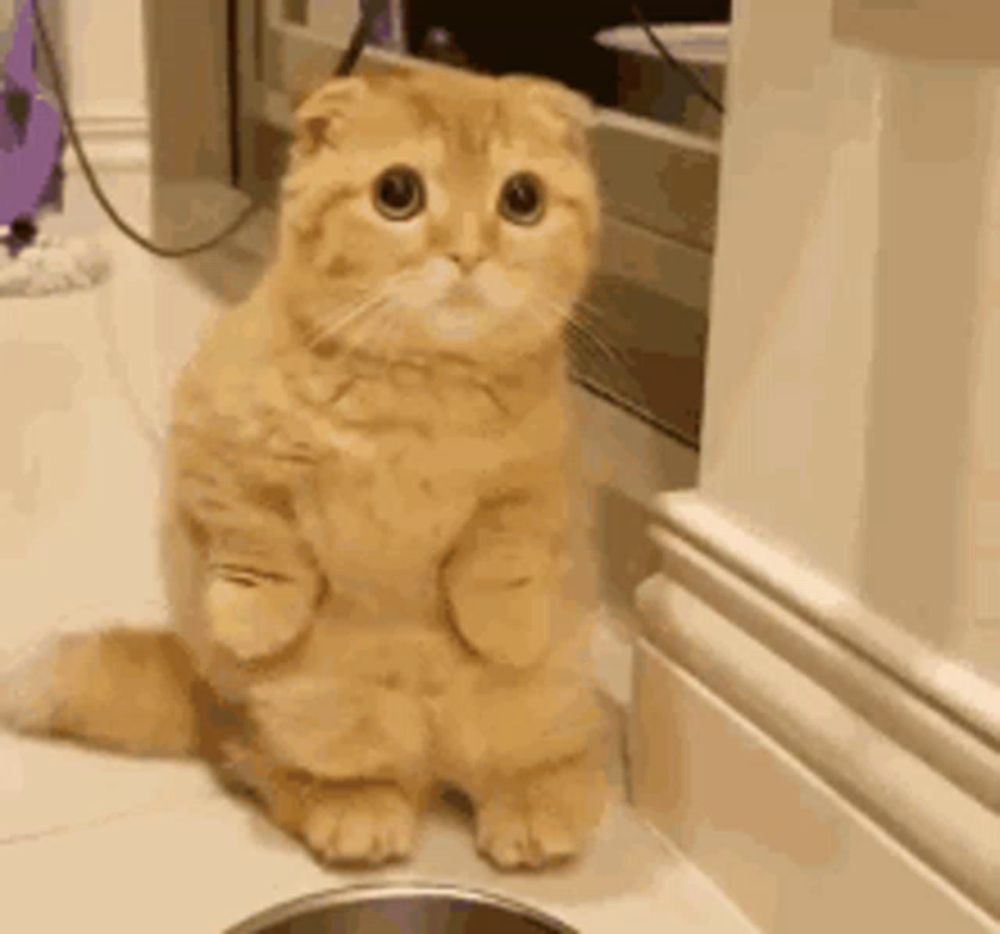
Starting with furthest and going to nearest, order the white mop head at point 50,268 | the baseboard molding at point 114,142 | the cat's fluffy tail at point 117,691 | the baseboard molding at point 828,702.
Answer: the baseboard molding at point 114,142 → the white mop head at point 50,268 → the cat's fluffy tail at point 117,691 → the baseboard molding at point 828,702

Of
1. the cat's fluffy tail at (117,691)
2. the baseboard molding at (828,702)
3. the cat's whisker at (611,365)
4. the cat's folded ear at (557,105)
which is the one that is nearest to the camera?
the baseboard molding at (828,702)

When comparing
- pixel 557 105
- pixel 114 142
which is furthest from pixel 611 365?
pixel 114 142

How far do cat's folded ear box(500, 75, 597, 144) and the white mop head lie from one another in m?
1.13

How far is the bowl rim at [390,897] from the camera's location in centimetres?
73

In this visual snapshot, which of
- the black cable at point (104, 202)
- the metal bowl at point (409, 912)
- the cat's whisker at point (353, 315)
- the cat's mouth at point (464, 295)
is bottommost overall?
the metal bowl at point (409, 912)

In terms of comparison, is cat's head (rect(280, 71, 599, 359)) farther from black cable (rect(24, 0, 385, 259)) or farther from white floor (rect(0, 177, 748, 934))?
black cable (rect(24, 0, 385, 259))

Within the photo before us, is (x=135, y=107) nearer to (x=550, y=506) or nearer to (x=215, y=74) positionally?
(x=215, y=74)

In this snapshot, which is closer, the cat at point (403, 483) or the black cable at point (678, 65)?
the cat at point (403, 483)

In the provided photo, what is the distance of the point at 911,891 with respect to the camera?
64 cm

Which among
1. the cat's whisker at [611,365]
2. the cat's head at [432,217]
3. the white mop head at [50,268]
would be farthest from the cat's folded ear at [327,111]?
the white mop head at [50,268]

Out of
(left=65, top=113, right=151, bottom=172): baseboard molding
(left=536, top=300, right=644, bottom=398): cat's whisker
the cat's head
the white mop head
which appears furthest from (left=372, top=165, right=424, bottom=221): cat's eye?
(left=65, top=113, right=151, bottom=172): baseboard molding

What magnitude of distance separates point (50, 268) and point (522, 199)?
3.85 ft

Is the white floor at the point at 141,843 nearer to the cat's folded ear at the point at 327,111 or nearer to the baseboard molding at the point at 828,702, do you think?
the baseboard molding at the point at 828,702

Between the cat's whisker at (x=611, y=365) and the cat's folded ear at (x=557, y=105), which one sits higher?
the cat's folded ear at (x=557, y=105)
